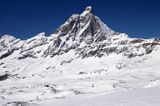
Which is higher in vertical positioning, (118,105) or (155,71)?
(155,71)

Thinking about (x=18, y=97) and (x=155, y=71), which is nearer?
(x=18, y=97)

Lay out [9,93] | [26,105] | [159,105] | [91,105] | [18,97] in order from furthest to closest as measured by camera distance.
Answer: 1. [9,93]
2. [18,97]
3. [26,105]
4. [91,105]
5. [159,105]

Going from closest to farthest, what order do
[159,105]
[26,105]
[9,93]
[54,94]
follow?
1. [159,105]
2. [26,105]
3. [54,94]
4. [9,93]

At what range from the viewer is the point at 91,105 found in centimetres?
4044

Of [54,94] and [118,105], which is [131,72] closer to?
[54,94]

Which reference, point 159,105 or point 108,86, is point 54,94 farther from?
point 159,105

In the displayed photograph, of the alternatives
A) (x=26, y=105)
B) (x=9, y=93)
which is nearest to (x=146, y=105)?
(x=26, y=105)

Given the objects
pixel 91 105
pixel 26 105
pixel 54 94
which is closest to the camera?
pixel 91 105

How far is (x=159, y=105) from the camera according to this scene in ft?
106

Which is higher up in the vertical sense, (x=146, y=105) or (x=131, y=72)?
(x=131, y=72)

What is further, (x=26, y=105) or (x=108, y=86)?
(x=108, y=86)

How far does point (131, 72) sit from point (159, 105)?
167m

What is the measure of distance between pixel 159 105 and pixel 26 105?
2629 centimetres

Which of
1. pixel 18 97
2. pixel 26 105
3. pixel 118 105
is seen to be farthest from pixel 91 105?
pixel 18 97
